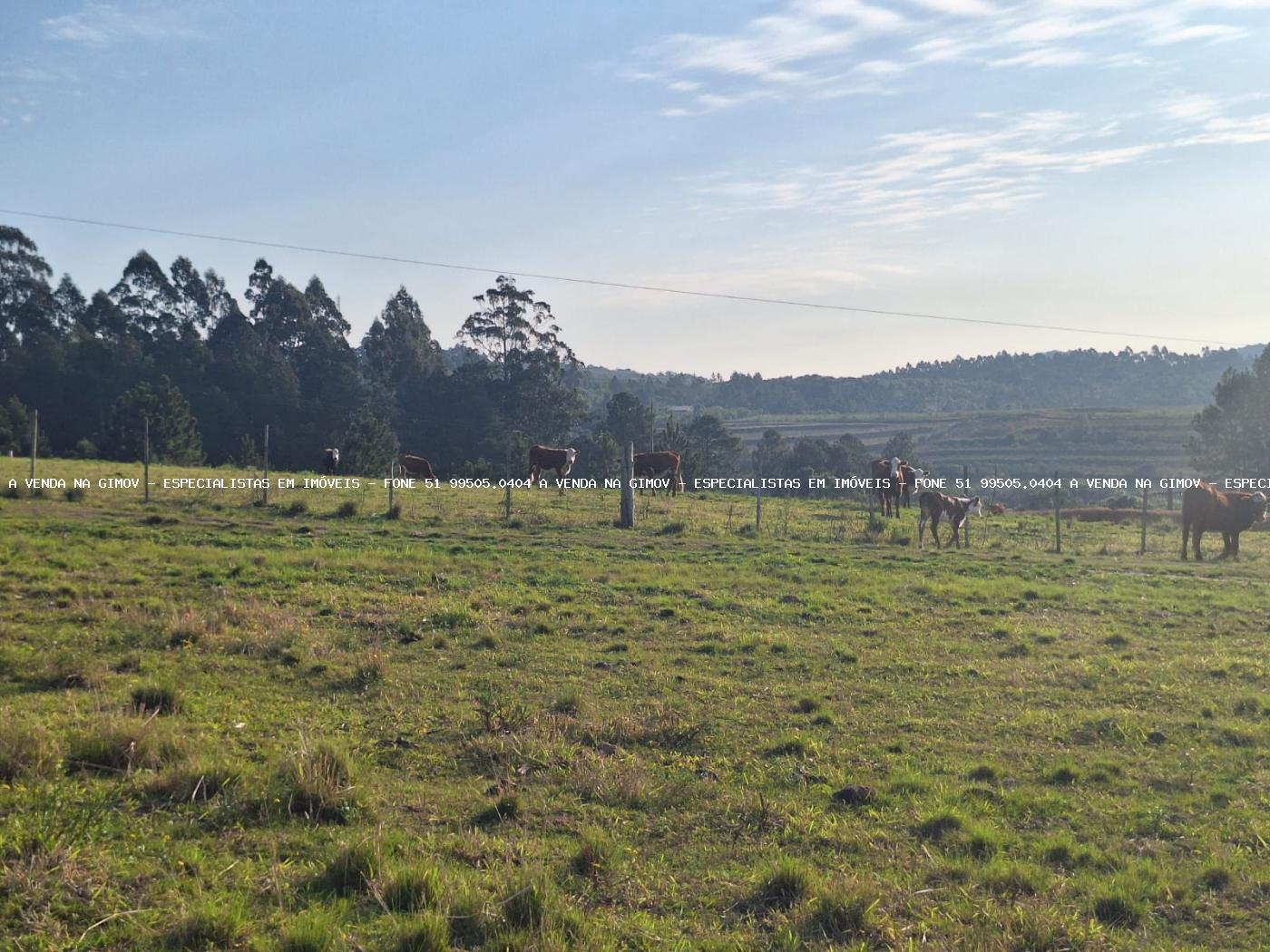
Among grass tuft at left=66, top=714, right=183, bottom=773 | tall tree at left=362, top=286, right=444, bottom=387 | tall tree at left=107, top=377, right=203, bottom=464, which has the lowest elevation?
grass tuft at left=66, top=714, right=183, bottom=773

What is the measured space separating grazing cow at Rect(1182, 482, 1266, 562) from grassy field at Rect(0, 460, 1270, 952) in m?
8.82

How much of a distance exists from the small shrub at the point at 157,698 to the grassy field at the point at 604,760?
4cm

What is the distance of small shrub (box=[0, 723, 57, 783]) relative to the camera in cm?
645

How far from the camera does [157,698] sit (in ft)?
27.5

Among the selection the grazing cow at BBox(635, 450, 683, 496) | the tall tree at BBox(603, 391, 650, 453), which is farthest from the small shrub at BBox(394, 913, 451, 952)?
the tall tree at BBox(603, 391, 650, 453)

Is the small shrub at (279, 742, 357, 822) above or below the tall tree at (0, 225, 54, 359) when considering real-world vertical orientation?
below

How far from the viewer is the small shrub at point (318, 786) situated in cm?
648

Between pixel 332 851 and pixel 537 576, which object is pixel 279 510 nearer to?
pixel 537 576

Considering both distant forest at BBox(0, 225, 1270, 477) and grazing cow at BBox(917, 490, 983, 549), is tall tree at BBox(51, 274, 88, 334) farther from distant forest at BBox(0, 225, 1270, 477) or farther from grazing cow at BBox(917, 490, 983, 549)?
grazing cow at BBox(917, 490, 983, 549)

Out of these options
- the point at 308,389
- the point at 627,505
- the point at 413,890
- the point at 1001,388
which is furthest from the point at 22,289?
the point at 1001,388

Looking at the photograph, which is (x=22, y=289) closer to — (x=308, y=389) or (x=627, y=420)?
(x=308, y=389)

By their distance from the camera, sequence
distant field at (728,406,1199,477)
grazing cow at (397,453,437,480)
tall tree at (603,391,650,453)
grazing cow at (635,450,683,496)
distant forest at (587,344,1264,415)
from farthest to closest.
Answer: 1. distant forest at (587,344,1264,415)
2. distant field at (728,406,1199,477)
3. tall tree at (603,391,650,453)
4. grazing cow at (397,453,437,480)
5. grazing cow at (635,450,683,496)

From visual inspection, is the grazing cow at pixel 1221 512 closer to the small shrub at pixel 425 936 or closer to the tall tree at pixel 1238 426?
the small shrub at pixel 425 936

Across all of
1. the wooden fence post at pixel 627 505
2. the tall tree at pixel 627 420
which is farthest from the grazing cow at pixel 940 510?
the tall tree at pixel 627 420
